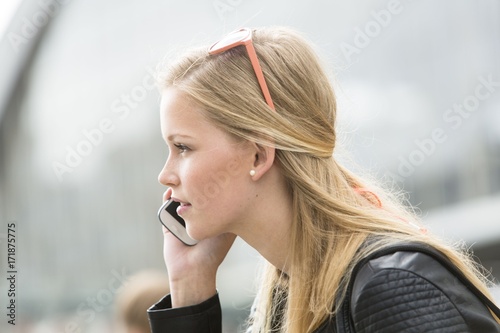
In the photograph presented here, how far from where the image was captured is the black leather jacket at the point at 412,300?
1.50m

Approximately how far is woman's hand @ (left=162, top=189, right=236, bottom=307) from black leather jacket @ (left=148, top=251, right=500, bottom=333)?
0.65m

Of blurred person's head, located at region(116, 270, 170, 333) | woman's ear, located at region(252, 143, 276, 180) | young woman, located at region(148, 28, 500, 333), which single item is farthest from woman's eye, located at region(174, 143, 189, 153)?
blurred person's head, located at region(116, 270, 170, 333)

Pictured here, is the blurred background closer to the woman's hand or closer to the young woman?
the woman's hand

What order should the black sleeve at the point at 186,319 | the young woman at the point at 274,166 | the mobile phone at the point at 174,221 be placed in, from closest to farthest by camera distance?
the young woman at the point at 274,166 < the black sleeve at the point at 186,319 < the mobile phone at the point at 174,221

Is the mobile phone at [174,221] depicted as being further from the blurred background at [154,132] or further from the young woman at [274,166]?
the blurred background at [154,132]

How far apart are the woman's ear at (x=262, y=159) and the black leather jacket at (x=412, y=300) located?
14.3 inches

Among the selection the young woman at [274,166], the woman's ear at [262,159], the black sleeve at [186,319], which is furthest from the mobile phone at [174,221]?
the woman's ear at [262,159]

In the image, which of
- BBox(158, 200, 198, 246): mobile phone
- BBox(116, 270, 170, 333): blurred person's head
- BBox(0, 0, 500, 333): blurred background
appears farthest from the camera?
BBox(0, 0, 500, 333): blurred background

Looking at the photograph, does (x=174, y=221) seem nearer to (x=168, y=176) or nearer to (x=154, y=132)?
(x=168, y=176)

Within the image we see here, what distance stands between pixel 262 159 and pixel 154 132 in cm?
365

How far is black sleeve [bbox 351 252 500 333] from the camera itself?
1500 millimetres

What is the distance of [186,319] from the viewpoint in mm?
2148

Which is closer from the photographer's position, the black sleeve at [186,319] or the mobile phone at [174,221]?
the black sleeve at [186,319]

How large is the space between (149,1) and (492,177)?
8.23 ft
